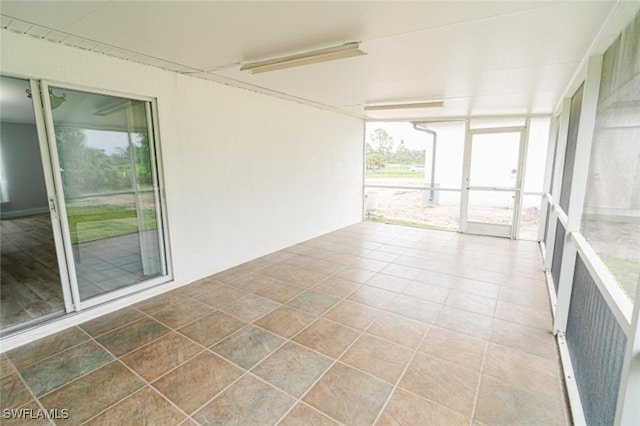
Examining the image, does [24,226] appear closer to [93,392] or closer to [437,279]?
[93,392]

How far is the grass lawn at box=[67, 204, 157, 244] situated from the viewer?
2.79 meters

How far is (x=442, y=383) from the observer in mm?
1995

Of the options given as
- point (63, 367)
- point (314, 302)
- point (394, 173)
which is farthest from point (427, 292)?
point (394, 173)

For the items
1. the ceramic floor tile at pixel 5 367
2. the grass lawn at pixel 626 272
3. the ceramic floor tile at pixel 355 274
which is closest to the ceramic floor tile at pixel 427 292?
the ceramic floor tile at pixel 355 274

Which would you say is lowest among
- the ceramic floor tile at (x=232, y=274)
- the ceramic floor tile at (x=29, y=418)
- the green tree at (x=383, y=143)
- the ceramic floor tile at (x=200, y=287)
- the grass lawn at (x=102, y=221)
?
the ceramic floor tile at (x=29, y=418)

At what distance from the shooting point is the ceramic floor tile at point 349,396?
1743 millimetres

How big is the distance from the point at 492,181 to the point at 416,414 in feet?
17.6

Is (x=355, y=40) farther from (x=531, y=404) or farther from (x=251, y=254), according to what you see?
(x=251, y=254)

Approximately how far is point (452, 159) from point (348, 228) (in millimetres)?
2693

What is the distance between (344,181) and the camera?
659cm

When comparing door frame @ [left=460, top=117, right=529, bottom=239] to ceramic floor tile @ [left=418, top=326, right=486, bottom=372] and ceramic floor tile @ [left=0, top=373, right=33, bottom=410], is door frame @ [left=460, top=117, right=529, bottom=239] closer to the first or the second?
ceramic floor tile @ [left=418, top=326, right=486, bottom=372]

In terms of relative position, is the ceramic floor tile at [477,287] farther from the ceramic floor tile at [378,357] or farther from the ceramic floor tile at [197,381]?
the ceramic floor tile at [197,381]

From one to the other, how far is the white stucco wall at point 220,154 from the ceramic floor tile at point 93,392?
4.88 ft

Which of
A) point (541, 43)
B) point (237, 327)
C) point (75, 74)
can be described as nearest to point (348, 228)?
point (237, 327)
